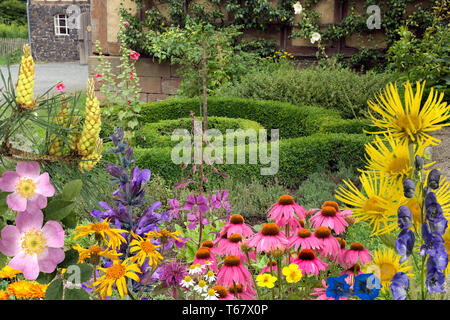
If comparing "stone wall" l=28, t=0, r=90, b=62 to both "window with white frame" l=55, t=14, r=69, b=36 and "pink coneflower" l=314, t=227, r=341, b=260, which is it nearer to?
"window with white frame" l=55, t=14, r=69, b=36

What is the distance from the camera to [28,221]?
83 cm

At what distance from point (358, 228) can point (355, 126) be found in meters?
2.27

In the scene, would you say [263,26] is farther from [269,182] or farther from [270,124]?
[269,182]

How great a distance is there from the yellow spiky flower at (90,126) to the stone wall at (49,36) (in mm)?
23958

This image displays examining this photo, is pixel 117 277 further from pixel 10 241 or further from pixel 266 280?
pixel 266 280

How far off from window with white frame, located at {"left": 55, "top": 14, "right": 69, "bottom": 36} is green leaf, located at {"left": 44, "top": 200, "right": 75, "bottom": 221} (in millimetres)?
24519

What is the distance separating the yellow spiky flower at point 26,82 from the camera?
3.07 feet

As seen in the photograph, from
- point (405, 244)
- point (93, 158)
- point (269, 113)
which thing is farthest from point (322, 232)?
point (269, 113)

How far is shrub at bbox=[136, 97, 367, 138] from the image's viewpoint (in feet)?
19.9

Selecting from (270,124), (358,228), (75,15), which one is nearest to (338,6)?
(270,124)

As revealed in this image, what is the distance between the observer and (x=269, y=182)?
480 centimetres

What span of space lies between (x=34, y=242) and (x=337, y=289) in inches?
22.6

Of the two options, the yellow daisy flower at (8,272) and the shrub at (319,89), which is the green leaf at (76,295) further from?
the shrub at (319,89)

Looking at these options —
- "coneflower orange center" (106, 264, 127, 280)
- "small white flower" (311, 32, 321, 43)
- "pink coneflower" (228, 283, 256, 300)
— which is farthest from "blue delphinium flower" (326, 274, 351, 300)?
"small white flower" (311, 32, 321, 43)
